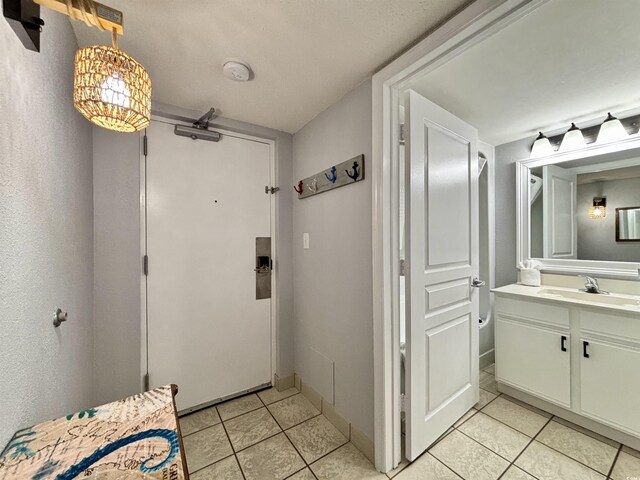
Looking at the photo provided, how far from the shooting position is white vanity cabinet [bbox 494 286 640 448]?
149 cm

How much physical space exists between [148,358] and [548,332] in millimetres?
2821

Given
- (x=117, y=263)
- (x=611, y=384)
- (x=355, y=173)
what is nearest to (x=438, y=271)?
(x=355, y=173)

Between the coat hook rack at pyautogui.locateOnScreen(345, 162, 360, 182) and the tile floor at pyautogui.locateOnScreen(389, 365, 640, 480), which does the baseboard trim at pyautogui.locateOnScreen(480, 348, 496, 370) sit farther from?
the coat hook rack at pyautogui.locateOnScreen(345, 162, 360, 182)

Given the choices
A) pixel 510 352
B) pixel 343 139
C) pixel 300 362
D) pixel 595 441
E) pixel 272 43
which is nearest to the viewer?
pixel 272 43

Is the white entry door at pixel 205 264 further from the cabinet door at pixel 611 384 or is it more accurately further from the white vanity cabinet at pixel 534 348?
the cabinet door at pixel 611 384

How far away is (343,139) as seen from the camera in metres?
1.68

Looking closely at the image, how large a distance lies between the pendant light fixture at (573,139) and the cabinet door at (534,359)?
4.91ft

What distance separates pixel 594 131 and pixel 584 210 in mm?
629

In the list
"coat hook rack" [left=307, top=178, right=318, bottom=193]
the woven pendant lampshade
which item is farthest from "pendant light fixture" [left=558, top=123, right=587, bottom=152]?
the woven pendant lampshade

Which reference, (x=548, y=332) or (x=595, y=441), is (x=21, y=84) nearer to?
(x=548, y=332)

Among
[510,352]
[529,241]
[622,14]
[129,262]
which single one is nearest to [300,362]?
[129,262]

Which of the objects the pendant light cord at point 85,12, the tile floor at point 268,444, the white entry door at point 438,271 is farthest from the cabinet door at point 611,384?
the pendant light cord at point 85,12

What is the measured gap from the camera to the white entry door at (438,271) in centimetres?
139

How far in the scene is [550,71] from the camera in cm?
142
